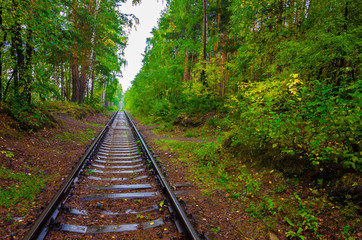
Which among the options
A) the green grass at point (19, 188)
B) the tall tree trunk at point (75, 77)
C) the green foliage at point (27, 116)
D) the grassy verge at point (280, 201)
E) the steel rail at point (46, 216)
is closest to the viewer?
the steel rail at point (46, 216)

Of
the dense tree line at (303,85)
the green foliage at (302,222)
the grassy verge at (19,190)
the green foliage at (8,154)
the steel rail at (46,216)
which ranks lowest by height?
the grassy verge at (19,190)

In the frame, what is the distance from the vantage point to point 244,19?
671 cm

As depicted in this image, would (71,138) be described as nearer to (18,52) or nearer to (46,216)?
(18,52)

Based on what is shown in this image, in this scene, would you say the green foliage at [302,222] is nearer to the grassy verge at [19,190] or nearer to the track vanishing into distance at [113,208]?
the track vanishing into distance at [113,208]

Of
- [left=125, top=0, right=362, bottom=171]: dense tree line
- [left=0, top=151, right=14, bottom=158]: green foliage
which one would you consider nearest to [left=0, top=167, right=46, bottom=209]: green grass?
[left=0, top=151, right=14, bottom=158]: green foliage

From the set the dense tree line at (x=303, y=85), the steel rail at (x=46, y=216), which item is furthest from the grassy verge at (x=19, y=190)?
the dense tree line at (x=303, y=85)

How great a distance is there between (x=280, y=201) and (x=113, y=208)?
313cm

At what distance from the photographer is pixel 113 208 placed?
133 inches

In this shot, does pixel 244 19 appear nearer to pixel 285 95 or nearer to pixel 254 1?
pixel 254 1

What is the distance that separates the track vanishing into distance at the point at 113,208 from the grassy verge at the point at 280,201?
1244 millimetres

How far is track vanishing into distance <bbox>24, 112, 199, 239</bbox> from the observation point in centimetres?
264

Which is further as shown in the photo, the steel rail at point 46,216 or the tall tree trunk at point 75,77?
the tall tree trunk at point 75,77

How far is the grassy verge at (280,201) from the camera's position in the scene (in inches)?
104

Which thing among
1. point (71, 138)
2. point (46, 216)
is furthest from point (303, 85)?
point (71, 138)
